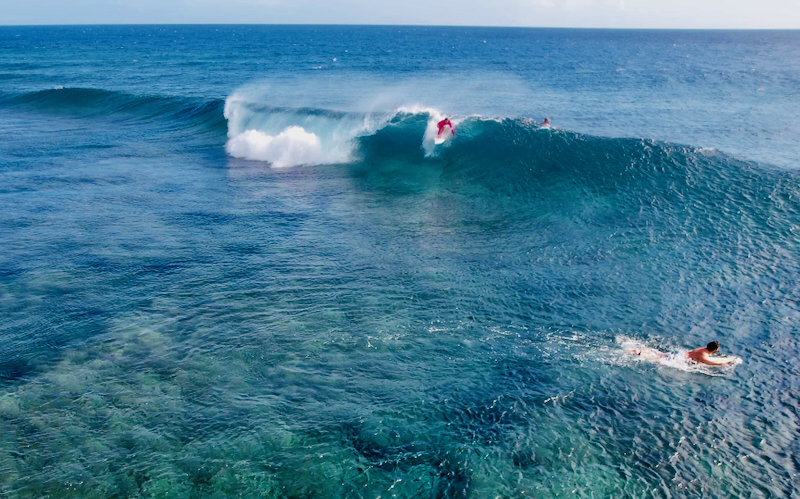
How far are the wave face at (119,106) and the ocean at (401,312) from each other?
6695mm

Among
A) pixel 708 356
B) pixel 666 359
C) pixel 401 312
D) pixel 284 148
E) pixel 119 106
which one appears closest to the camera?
pixel 708 356

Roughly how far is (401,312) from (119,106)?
134 ft

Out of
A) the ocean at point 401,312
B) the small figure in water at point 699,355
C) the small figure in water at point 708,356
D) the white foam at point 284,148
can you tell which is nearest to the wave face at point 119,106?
the white foam at point 284,148

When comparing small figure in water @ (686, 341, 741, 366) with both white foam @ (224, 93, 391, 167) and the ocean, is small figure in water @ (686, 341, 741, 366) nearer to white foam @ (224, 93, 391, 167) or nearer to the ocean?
the ocean

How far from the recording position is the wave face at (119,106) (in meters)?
41.9

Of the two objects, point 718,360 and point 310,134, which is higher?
point 310,134

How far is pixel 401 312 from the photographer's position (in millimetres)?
16188

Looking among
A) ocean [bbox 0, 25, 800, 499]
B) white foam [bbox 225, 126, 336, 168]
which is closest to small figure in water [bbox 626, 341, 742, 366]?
ocean [bbox 0, 25, 800, 499]

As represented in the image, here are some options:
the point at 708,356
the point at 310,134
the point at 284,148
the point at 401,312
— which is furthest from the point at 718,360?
the point at 310,134

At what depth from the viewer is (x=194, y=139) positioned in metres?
37.6

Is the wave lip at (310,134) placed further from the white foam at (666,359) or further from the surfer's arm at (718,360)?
the surfer's arm at (718,360)

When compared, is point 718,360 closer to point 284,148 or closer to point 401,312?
point 401,312

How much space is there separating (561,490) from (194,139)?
33964 mm

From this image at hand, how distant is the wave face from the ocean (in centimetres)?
670
